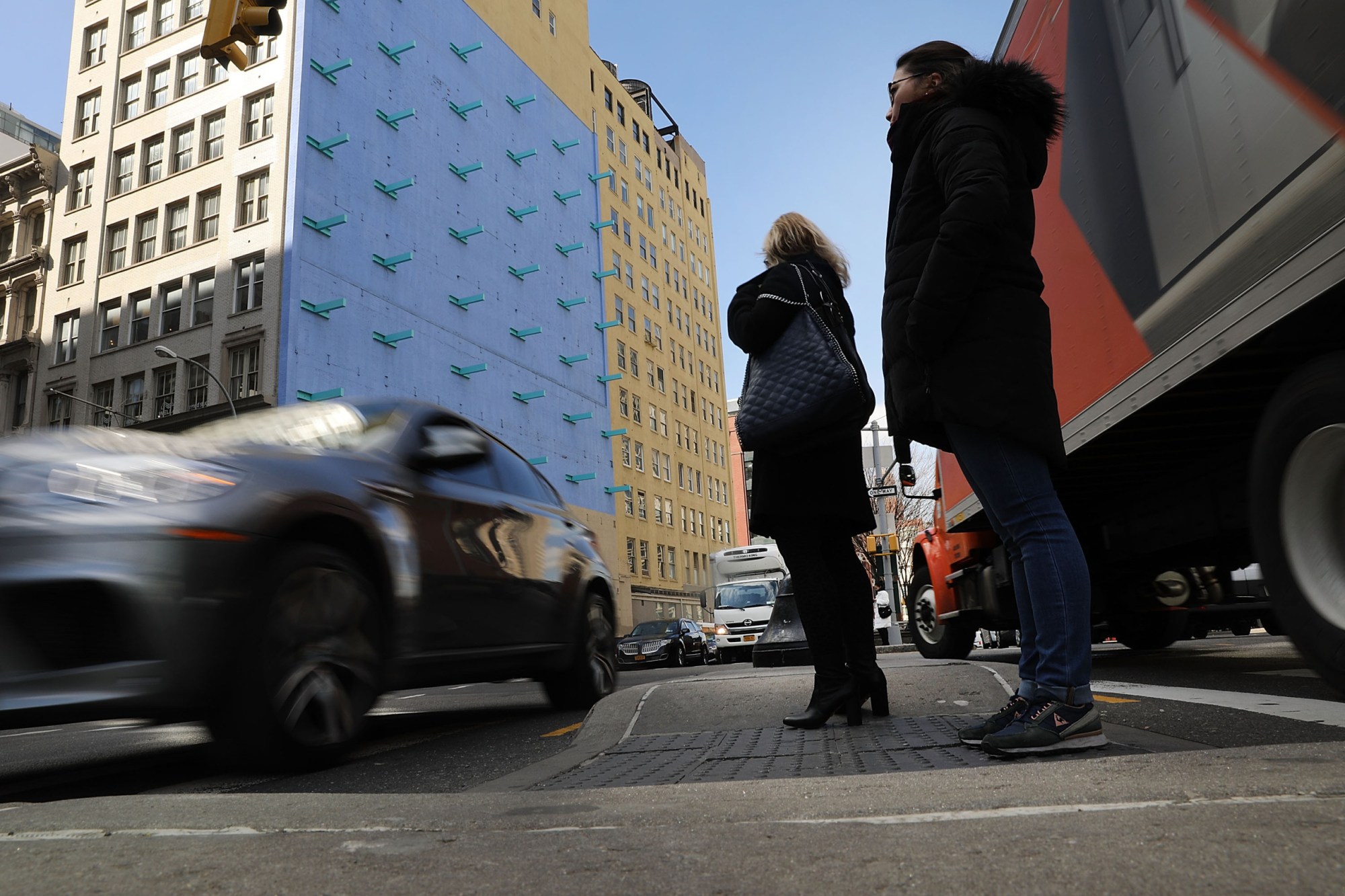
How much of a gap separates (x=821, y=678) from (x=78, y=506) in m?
2.47

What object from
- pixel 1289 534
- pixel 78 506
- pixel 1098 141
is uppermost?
pixel 1098 141

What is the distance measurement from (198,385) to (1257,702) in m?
32.6

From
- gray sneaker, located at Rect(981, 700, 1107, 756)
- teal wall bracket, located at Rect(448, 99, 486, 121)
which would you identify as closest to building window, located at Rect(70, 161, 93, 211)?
teal wall bracket, located at Rect(448, 99, 486, 121)

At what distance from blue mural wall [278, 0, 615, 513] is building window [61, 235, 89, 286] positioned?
9.87 m

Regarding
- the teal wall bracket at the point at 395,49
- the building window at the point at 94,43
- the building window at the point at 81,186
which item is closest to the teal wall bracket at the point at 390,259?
the teal wall bracket at the point at 395,49

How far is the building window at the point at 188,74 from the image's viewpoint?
35.2 m

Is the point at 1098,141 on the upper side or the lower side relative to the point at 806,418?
upper

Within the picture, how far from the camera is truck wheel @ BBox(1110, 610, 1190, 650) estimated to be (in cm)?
1027

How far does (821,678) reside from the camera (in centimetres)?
368

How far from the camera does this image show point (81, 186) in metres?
36.7

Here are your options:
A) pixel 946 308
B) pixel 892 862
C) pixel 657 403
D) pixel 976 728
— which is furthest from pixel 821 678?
pixel 657 403

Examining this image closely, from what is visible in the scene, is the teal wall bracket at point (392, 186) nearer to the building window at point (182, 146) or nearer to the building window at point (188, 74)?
the building window at point (182, 146)

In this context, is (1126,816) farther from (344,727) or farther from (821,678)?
(344,727)

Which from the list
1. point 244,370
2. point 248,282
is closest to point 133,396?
point 244,370
